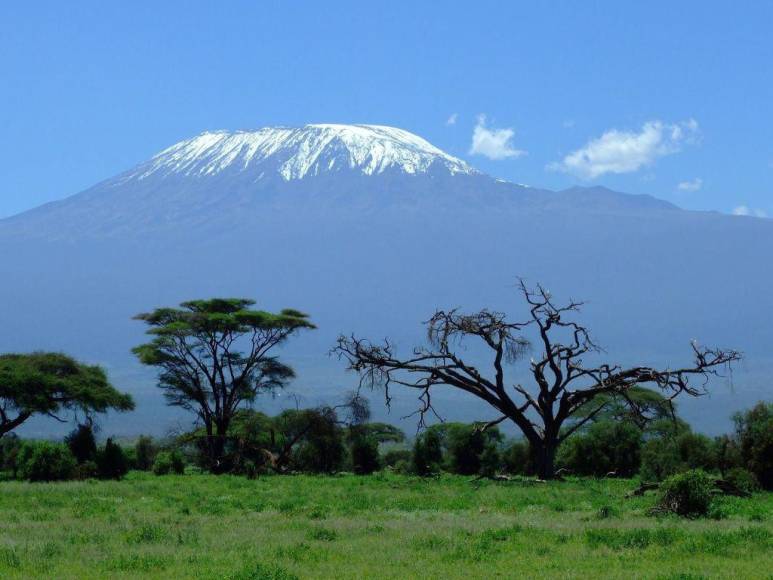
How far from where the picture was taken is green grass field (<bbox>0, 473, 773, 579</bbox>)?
56.6ft

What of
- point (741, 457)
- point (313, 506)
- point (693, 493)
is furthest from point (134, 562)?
point (741, 457)

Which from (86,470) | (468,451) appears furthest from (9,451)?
(468,451)

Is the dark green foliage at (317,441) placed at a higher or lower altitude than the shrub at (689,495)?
higher

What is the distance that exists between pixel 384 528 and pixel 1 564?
24.3 feet

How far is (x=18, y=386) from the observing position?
44.0 meters

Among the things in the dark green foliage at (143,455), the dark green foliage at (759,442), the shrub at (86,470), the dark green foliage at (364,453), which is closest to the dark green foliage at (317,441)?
the dark green foliage at (364,453)

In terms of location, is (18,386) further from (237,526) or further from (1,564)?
(1,564)

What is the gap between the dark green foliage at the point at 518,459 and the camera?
49906 mm

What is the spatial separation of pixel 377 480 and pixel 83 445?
1123 centimetres

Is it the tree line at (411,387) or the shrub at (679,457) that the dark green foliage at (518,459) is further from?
the shrub at (679,457)

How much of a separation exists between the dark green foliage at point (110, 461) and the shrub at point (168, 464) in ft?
14.9

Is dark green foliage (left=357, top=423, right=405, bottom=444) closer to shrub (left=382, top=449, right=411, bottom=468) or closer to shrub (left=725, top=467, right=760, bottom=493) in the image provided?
shrub (left=382, top=449, right=411, bottom=468)

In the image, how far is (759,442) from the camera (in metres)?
33.5

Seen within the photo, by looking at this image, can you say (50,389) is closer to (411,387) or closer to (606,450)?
(411,387)
